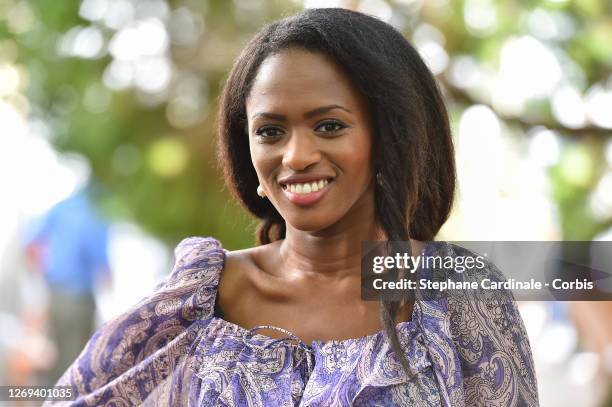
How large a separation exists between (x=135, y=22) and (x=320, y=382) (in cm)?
293

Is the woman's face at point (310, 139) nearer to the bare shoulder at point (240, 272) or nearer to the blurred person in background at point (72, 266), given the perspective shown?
the bare shoulder at point (240, 272)

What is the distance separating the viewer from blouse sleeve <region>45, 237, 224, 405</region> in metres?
2.51

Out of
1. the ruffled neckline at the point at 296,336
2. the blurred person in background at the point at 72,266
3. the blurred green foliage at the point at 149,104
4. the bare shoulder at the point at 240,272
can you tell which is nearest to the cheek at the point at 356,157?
the ruffled neckline at the point at 296,336

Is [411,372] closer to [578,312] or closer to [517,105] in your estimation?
[578,312]

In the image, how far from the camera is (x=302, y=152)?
89.0 inches

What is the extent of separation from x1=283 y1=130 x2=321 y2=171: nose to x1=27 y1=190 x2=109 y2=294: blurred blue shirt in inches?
112

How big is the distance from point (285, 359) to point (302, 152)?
1.54 ft

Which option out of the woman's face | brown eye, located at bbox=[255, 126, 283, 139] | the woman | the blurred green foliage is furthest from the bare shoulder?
the blurred green foliage

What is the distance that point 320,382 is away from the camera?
2.29 meters

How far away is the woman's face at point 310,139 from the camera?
228 cm

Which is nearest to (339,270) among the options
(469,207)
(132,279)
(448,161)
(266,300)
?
(266,300)

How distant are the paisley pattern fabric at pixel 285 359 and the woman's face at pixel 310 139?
0.94 feet

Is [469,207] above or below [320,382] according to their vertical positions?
above

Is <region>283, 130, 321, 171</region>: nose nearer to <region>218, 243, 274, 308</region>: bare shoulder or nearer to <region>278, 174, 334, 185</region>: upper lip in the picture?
<region>278, 174, 334, 185</region>: upper lip
